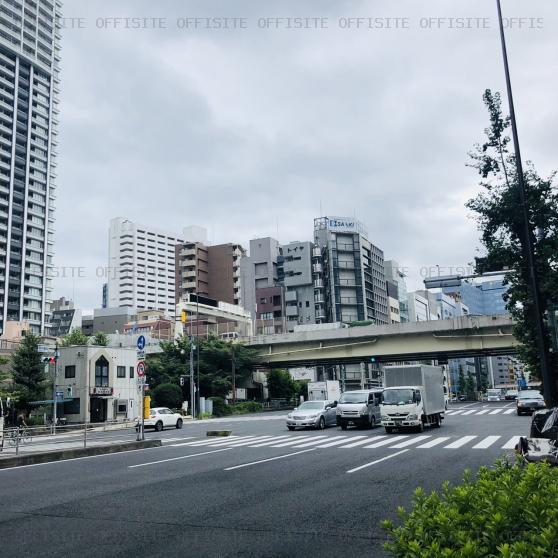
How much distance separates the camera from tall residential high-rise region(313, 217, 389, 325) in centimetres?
11257

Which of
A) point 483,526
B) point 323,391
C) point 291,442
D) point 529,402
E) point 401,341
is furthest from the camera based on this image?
point 323,391

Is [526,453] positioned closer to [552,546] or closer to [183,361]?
[552,546]

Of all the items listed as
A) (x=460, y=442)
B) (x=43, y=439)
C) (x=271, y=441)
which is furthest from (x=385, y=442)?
(x=43, y=439)

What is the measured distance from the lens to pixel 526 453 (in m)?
12.0

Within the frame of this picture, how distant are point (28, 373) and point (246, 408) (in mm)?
25406

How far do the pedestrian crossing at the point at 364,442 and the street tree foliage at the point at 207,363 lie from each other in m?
36.8

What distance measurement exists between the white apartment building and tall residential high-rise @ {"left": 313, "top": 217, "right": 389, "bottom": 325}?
6389cm

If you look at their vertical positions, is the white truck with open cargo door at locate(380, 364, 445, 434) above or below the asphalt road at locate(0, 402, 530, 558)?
above

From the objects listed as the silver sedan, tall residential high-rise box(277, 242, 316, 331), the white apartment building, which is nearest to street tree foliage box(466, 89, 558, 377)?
the silver sedan

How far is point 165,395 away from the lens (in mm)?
57688

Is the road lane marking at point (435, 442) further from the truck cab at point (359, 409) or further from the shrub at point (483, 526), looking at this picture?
the shrub at point (483, 526)

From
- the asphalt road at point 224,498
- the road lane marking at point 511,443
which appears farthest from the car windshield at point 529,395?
the asphalt road at point 224,498

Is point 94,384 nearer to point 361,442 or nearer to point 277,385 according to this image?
point 277,385

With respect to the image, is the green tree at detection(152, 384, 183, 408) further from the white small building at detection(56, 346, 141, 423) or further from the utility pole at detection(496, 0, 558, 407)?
the utility pole at detection(496, 0, 558, 407)
